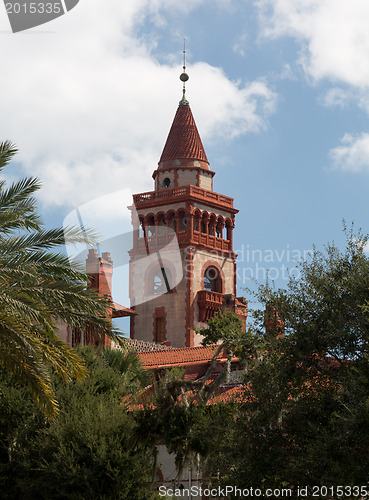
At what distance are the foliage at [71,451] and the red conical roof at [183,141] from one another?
4070 centimetres

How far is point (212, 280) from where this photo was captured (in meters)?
69.4

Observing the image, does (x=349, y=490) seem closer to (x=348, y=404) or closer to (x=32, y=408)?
(x=348, y=404)

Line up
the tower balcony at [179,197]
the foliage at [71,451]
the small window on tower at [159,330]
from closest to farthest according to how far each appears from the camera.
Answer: the foliage at [71,451] → the small window on tower at [159,330] → the tower balcony at [179,197]

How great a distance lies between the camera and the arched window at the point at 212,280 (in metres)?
68.7

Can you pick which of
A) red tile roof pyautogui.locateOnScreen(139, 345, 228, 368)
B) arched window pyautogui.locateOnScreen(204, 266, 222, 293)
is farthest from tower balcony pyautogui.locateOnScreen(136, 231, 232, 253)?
red tile roof pyautogui.locateOnScreen(139, 345, 228, 368)

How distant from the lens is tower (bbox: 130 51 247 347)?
66125 millimetres

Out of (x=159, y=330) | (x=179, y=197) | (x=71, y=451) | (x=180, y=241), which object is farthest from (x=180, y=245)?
(x=71, y=451)

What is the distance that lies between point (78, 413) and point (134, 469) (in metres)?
3.13

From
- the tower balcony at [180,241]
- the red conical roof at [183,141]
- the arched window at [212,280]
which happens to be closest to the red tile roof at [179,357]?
the tower balcony at [180,241]

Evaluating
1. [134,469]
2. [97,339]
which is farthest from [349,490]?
[97,339]

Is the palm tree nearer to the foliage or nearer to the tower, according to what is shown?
the foliage

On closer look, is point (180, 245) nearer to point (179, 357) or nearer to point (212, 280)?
point (212, 280)

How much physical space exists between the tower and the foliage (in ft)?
116

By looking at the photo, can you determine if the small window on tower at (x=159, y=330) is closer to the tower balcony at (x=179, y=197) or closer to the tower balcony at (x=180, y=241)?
the tower balcony at (x=180, y=241)
